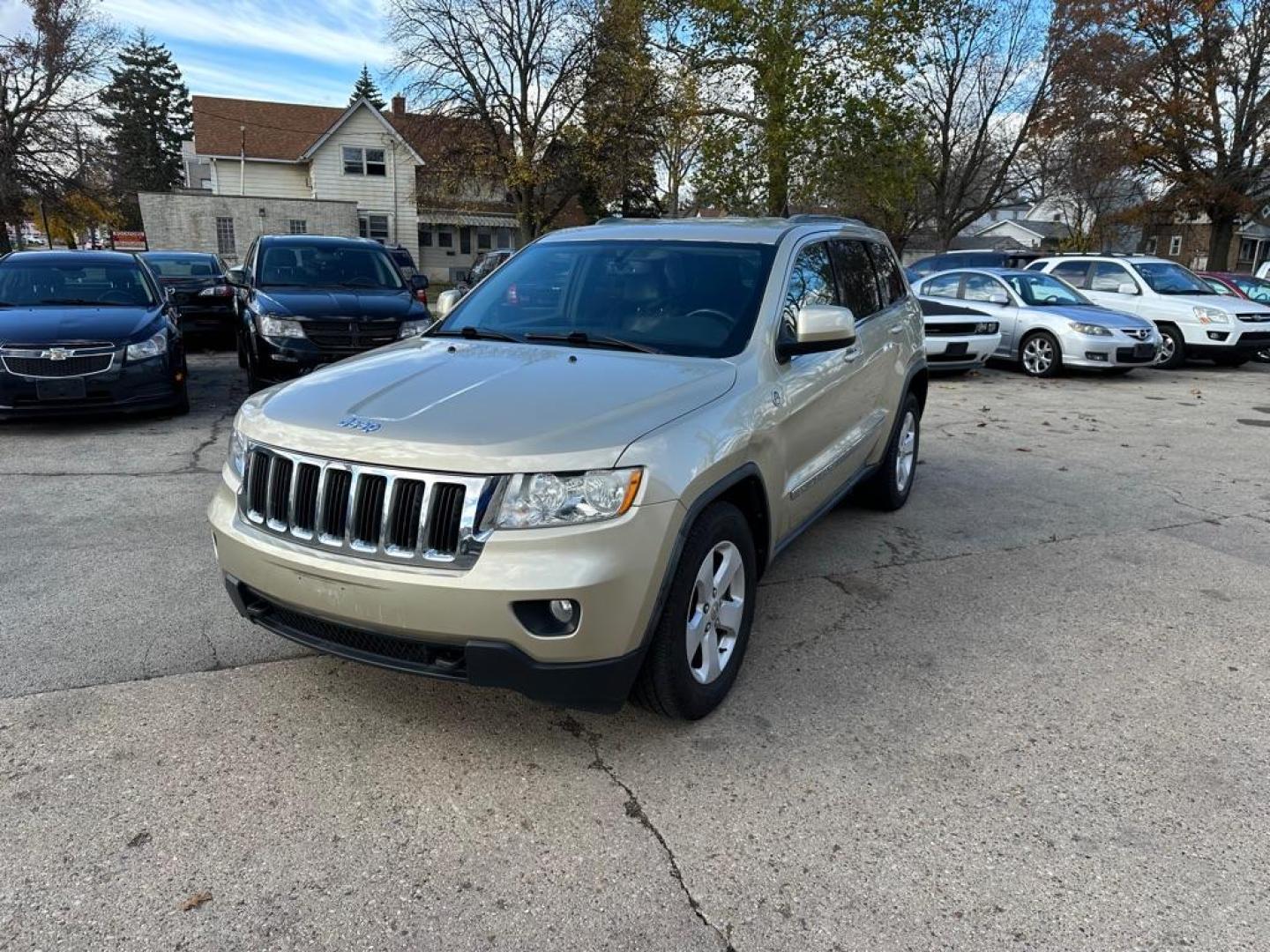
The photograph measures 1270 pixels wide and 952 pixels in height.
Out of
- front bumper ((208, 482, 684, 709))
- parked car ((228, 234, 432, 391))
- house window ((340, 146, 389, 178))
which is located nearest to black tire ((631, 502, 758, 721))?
front bumper ((208, 482, 684, 709))

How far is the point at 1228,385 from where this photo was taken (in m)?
12.3

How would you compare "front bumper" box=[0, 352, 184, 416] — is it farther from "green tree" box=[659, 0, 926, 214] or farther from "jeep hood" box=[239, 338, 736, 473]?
"green tree" box=[659, 0, 926, 214]

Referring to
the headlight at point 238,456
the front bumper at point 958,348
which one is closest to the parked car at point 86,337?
the headlight at point 238,456

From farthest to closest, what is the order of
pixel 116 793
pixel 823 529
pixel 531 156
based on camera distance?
pixel 531 156 < pixel 823 529 < pixel 116 793

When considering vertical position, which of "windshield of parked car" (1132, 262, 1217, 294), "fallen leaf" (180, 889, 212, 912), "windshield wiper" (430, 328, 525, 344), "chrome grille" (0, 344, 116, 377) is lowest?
"fallen leaf" (180, 889, 212, 912)

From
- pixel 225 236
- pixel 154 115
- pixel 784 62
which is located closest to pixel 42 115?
pixel 225 236

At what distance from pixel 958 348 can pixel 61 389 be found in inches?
418

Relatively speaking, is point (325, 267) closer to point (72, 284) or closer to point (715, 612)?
point (72, 284)

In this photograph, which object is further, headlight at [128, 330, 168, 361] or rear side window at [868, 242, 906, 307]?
headlight at [128, 330, 168, 361]

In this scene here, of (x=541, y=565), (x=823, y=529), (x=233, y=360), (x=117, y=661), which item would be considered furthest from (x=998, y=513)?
(x=233, y=360)

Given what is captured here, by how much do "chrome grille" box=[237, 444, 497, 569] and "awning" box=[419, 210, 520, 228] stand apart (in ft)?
131

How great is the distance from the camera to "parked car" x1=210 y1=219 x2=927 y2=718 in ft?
8.45

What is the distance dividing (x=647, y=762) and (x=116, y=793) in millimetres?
1699

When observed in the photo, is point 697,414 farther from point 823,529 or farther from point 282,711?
point 823,529
